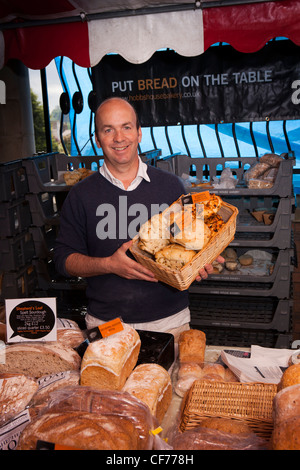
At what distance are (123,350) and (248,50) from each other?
8.45 ft

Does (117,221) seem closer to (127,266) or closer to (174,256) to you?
(127,266)

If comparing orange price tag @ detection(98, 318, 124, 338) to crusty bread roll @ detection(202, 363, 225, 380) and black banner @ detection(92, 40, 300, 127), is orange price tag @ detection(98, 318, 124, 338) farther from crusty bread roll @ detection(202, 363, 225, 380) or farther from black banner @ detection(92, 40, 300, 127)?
black banner @ detection(92, 40, 300, 127)

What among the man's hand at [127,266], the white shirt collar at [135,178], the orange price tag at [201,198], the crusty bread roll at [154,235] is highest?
the white shirt collar at [135,178]

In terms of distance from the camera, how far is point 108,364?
3.82 ft

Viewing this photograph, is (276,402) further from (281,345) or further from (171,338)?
(281,345)

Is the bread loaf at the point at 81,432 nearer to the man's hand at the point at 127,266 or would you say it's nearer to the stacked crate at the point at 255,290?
the man's hand at the point at 127,266

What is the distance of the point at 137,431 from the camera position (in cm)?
88

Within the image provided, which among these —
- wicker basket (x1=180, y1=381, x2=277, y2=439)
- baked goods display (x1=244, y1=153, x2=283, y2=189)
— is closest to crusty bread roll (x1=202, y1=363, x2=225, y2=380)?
wicker basket (x1=180, y1=381, x2=277, y2=439)

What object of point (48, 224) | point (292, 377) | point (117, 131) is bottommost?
point (292, 377)

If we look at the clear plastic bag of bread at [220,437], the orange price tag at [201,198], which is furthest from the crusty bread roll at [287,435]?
the orange price tag at [201,198]

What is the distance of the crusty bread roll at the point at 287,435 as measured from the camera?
0.76 metres

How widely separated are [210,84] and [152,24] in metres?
1.03

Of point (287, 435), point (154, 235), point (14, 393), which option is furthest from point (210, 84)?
point (287, 435)

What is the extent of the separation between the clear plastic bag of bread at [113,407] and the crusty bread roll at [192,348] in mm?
474
